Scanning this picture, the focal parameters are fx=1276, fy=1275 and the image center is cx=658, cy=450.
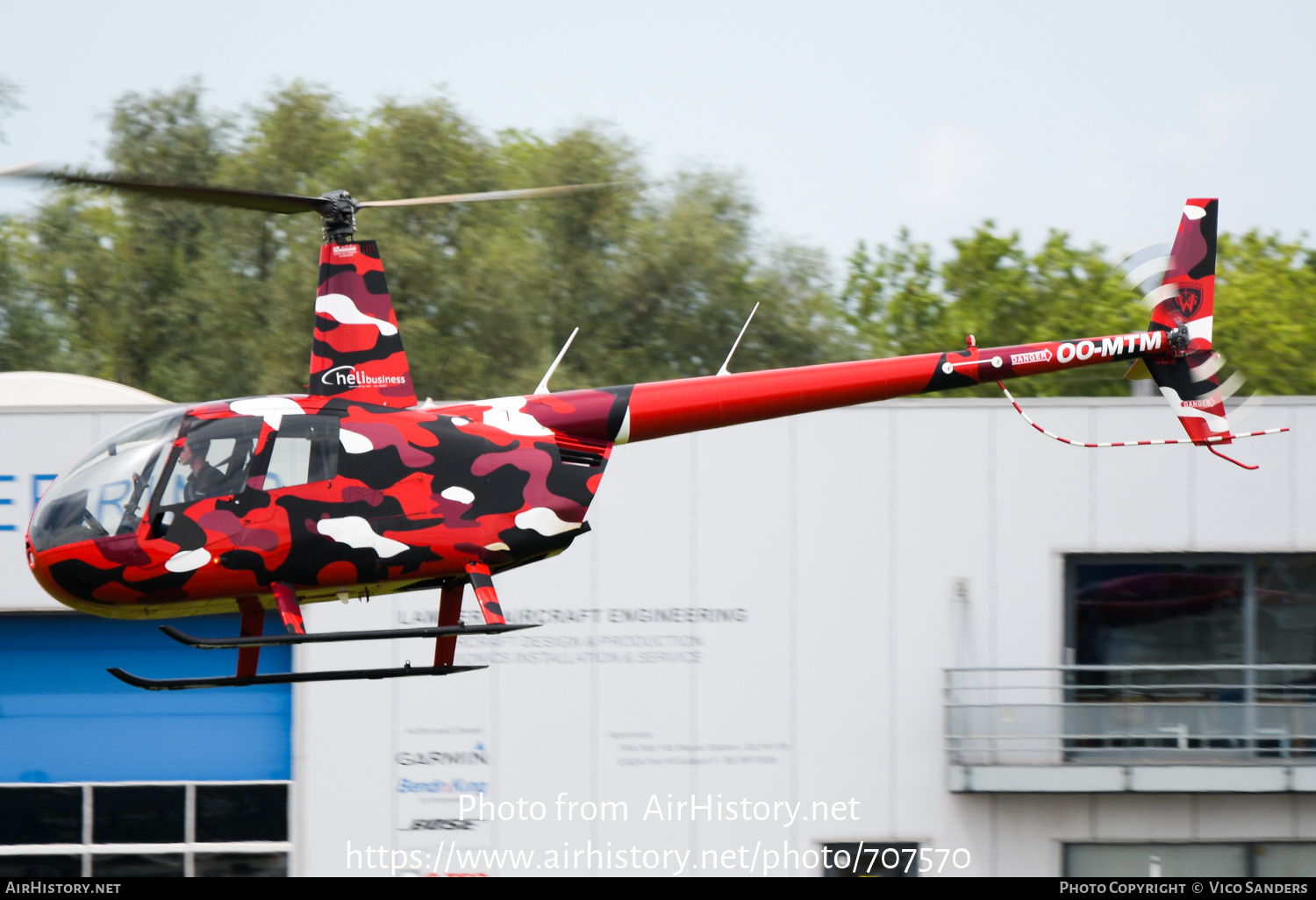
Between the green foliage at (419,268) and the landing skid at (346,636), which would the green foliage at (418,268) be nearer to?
the green foliage at (419,268)

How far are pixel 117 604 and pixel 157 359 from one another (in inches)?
908

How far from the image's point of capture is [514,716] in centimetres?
1298

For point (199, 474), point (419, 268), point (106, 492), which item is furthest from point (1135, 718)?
point (419, 268)

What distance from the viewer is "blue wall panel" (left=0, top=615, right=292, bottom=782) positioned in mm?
13297

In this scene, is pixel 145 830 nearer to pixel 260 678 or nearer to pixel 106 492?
pixel 260 678

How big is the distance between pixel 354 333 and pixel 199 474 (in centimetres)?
137

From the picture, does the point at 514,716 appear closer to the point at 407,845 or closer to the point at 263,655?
the point at 407,845

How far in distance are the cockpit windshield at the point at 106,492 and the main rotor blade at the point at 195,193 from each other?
1364mm

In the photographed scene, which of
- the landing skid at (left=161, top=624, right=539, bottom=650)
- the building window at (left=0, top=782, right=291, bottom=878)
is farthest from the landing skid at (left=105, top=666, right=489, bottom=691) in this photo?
the building window at (left=0, top=782, right=291, bottom=878)

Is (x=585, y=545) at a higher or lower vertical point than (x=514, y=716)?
higher

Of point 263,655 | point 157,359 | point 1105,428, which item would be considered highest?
point 157,359

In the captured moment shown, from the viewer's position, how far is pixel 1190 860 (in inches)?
520

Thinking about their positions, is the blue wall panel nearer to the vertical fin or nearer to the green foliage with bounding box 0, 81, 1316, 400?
the vertical fin
